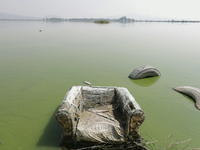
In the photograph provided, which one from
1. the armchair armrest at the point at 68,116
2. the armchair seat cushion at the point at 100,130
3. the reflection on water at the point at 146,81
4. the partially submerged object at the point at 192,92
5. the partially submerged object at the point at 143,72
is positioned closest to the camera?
the armchair armrest at the point at 68,116

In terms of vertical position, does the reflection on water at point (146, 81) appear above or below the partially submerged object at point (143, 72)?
below

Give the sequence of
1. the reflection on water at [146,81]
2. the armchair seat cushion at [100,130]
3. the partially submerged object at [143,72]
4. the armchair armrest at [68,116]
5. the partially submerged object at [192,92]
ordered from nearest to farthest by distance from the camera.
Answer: the armchair armrest at [68,116]
the armchair seat cushion at [100,130]
the partially submerged object at [192,92]
the reflection on water at [146,81]
the partially submerged object at [143,72]

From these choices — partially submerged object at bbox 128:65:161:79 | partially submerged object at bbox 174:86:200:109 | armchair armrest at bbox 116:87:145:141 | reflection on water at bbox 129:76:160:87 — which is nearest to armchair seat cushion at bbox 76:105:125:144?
armchair armrest at bbox 116:87:145:141

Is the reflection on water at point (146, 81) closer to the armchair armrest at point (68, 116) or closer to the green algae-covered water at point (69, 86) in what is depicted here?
the green algae-covered water at point (69, 86)

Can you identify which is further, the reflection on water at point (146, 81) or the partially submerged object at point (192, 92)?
the reflection on water at point (146, 81)

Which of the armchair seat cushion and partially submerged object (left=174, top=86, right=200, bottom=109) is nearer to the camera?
the armchair seat cushion

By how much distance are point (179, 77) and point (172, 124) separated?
9.94 feet

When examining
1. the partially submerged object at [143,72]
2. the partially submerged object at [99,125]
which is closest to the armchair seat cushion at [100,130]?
the partially submerged object at [99,125]

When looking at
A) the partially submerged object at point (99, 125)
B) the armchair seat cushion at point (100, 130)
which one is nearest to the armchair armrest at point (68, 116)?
the partially submerged object at point (99, 125)

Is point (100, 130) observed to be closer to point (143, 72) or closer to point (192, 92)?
point (192, 92)

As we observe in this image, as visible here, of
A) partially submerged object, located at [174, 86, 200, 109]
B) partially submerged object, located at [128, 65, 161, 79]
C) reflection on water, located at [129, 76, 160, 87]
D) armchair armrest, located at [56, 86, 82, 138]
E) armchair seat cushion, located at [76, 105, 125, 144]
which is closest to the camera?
armchair armrest, located at [56, 86, 82, 138]

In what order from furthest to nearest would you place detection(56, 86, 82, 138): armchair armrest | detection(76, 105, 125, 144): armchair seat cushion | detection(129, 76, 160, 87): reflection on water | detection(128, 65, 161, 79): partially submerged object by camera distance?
detection(128, 65, 161, 79): partially submerged object → detection(129, 76, 160, 87): reflection on water → detection(76, 105, 125, 144): armchair seat cushion → detection(56, 86, 82, 138): armchair armrest

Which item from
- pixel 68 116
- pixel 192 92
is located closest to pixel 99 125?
pixel 68 116

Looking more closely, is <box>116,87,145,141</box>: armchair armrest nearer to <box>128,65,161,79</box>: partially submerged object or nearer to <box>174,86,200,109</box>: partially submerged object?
<box>174,86,200,109</box>: partially submerged object
